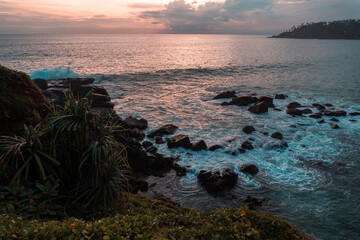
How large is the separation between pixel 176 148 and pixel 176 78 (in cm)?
2813

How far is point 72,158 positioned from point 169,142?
8150mm

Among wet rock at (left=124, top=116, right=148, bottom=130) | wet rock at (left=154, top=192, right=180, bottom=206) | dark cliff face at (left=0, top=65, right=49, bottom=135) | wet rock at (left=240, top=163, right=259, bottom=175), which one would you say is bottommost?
wet rock at (left=154, top=192, right=180, bottom=206)

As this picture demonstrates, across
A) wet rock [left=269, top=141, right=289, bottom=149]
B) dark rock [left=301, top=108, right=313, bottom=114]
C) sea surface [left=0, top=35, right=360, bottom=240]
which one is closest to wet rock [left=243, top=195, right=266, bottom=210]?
sea surface [left=0, top=35, right=360, bottom=240]

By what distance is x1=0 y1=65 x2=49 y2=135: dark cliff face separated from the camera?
680cm

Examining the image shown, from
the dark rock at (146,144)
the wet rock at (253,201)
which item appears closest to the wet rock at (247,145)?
the wet rock at (253,201)

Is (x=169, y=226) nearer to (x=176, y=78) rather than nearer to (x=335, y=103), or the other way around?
(x=335, y=103)

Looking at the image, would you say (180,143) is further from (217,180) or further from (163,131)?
(217,180)

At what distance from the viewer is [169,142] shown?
14062 millimetres

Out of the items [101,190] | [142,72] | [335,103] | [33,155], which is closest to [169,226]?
[101,190]

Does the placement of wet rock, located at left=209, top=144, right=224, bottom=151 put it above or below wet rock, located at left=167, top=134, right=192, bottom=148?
below

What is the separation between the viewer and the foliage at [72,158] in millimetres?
5574

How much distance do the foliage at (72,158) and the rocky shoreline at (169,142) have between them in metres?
0.84

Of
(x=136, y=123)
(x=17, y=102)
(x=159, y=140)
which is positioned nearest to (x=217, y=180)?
(x=159, y=140)

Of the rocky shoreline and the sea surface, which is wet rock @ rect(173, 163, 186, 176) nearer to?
the rocky shoreline
